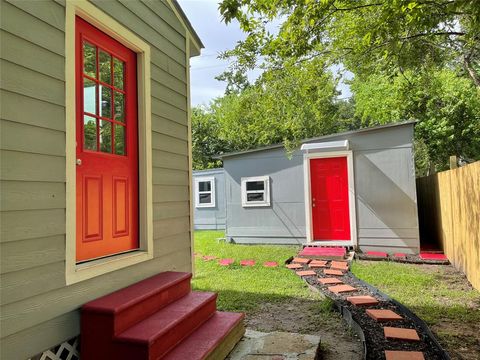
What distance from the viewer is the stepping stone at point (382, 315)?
11.3 feet

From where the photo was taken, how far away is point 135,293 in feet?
7.59

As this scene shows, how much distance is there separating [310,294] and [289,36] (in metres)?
3.52

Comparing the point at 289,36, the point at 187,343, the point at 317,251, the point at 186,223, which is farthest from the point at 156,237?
the point at 317,251

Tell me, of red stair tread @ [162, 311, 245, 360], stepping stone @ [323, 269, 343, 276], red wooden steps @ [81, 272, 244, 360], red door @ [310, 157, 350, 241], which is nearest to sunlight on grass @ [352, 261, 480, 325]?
stepping stone @ [323, 269, 343, 276]

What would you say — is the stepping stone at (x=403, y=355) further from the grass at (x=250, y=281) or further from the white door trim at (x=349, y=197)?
the white door trim at (x=349, y=197)

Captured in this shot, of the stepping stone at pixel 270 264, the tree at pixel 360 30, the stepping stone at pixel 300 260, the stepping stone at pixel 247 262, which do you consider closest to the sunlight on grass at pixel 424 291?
the stepping stone at pixel 300 260

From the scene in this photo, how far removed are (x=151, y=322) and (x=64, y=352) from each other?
1.66 ft

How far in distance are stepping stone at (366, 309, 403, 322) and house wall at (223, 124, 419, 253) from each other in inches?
145

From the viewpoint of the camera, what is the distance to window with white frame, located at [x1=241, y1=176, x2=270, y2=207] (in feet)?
27.6

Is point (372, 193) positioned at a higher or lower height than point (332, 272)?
higher

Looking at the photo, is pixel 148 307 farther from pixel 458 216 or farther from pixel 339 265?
pixel 458 216

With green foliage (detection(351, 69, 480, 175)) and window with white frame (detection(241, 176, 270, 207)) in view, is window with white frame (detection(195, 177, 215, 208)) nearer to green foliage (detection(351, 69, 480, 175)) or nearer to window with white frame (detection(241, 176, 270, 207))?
window with white frame (detection(241, 176, 270, 207))

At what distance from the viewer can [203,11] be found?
16.6ft

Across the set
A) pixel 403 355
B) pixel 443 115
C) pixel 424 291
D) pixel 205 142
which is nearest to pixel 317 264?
pixel 424 291
